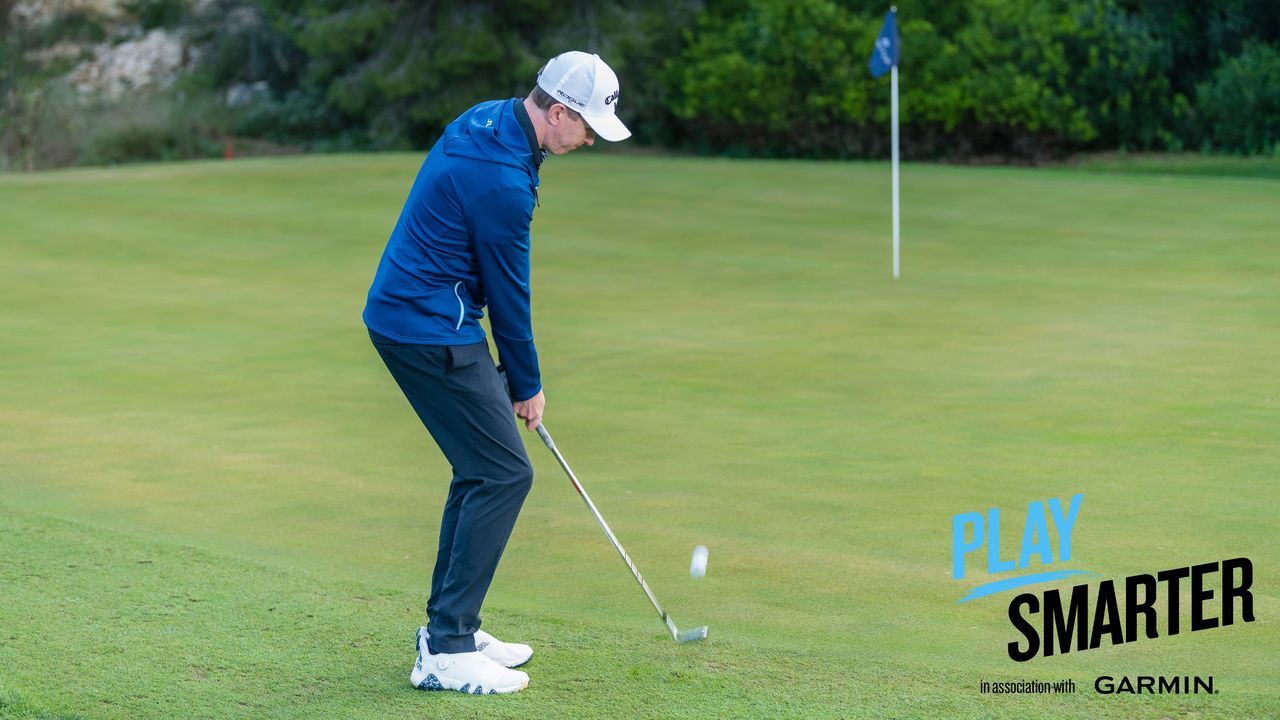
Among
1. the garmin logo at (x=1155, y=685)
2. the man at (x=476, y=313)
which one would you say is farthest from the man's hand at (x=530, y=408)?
the garmin logo at (x=1155, y=685)

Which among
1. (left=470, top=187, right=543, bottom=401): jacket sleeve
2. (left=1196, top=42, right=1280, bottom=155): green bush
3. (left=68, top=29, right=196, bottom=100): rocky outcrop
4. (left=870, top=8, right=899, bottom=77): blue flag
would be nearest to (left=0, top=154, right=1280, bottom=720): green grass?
(left=470, top=187, right=543, bottom=401): jacket sleeve

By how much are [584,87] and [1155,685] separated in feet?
7.78

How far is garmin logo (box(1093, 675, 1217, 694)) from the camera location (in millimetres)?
4355

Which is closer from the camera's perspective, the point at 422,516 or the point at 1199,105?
the point at 422,516

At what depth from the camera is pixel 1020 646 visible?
4789 millimetres

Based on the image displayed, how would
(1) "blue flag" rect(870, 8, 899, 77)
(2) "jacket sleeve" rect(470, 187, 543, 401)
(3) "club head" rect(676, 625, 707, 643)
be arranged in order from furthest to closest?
(1) "blue flag" rect(870, 8, 899, 77) → (3) "club head" rect(676, 625, 707, 643) → (2) "jacket sleeve" rect(470, 187, 543, 401)

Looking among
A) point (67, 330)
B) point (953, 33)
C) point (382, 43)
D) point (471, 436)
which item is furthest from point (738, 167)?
point (471, 436)

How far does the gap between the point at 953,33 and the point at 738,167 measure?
40.1 feet

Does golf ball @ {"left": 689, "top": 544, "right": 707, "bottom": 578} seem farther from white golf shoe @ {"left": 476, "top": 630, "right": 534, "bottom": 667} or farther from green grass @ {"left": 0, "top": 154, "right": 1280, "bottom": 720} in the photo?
white golf shoe @ {"left": 476, "top": 630, "right": 534, "bottom": 667}

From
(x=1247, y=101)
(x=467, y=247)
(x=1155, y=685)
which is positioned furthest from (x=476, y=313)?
(x=1247, y=101)

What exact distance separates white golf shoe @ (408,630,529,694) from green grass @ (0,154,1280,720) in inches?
2.3

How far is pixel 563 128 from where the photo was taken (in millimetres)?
4344

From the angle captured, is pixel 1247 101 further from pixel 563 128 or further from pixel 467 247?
pixel 467 247

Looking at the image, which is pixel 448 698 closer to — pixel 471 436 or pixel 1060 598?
pixel 471 436
